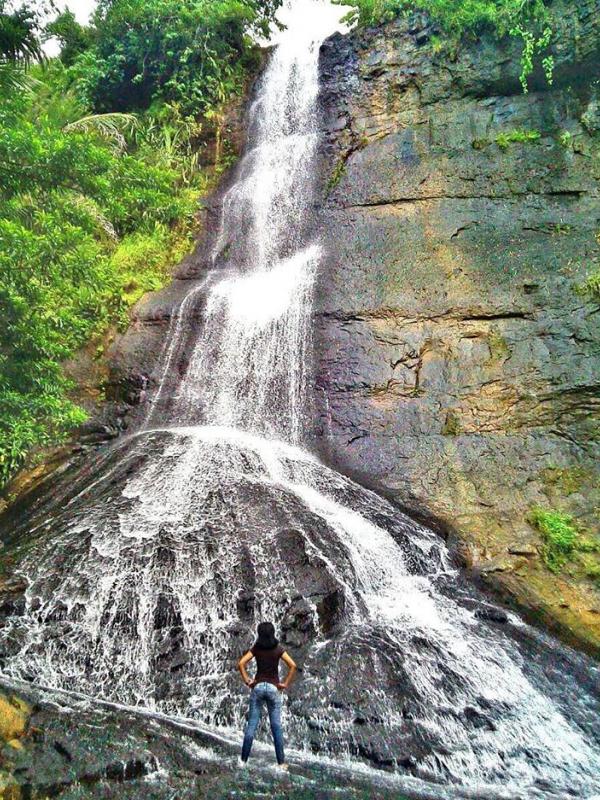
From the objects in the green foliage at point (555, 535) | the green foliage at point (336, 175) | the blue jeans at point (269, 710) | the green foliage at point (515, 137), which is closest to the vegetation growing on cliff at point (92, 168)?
the green foliage at point (336, 175)

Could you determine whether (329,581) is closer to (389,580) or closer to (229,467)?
(389,580)

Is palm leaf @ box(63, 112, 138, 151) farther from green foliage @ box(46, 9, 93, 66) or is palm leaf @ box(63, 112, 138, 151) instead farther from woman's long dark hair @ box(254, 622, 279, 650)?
woman's long dark hair @ box(254, 622, 279, 650)

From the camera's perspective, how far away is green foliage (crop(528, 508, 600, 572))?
848 centimetres

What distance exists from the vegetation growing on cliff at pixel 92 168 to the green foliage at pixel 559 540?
7.35 m

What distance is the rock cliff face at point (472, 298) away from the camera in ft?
30.3

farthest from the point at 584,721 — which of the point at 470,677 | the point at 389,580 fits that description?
the point at 389,580

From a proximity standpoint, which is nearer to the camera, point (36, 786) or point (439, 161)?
point (36, 786)

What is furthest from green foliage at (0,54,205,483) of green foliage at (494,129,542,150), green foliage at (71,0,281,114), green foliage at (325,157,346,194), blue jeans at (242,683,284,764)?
green foliage at (71,0,281,114)

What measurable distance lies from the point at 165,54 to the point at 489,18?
9.91m

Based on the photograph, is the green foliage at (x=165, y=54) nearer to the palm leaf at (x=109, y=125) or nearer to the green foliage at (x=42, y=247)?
the palm leaf at (x=109, y=125)

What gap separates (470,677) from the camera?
6117 millimetres

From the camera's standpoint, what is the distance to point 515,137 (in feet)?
43.3

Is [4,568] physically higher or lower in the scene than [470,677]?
higher

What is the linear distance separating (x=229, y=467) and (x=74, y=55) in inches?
718
